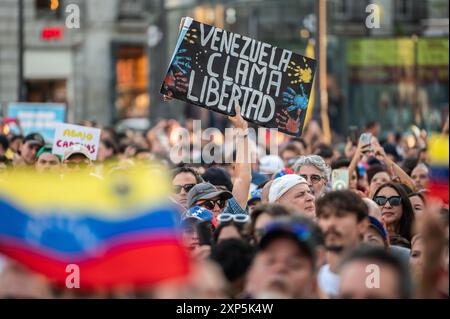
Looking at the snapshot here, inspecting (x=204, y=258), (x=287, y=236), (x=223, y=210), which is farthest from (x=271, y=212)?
(x=223, y=210)

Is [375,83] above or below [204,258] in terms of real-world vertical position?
above

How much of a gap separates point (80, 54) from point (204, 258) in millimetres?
37137

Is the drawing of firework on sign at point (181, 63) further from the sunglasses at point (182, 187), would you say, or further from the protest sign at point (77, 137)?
the protest sign at point (77, 137)

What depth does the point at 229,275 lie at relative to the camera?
6203 mm

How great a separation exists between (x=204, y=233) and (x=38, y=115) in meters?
12.9

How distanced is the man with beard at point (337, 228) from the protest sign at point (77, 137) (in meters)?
6.72

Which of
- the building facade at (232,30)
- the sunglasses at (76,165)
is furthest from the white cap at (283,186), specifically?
the building facade at (232,30)

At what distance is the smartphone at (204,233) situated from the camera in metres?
7.52

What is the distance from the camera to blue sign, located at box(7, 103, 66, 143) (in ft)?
65.5

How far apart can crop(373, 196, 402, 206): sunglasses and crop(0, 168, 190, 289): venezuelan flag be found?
4.43 metres

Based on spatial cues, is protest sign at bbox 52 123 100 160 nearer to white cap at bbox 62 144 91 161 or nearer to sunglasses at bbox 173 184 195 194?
white cap at bbox 62 144 91 161

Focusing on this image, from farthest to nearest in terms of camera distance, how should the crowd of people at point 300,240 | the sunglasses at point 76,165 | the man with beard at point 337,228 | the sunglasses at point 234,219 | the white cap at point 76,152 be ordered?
the white cap at point 76,152 < the sunglasses at point 76,165 < the sunglasses at point 234,219 < the man with beard at point 337,228 < the crowd of people at point 300,240

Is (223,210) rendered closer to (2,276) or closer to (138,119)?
(2,276)

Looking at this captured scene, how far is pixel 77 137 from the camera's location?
523 inches
